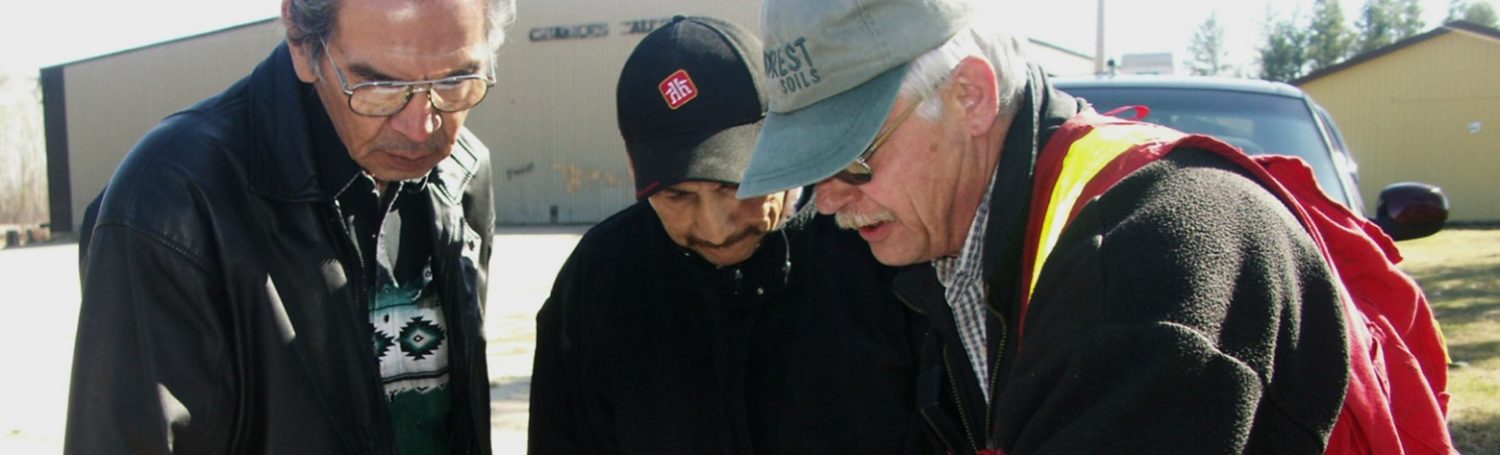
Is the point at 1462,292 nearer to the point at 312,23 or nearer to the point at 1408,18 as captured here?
the point at 312,23

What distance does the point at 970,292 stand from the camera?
183 centimetres

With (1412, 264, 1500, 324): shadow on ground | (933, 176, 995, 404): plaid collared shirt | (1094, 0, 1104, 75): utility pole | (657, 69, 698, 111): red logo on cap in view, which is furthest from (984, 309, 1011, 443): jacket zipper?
(1094, 0, 1104, 75): utility pole

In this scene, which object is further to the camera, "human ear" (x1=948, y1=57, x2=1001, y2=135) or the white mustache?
the white mustache

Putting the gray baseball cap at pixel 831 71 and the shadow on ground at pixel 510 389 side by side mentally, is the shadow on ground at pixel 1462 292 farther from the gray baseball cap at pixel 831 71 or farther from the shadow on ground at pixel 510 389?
the gray baseball cap at pixel 831 71

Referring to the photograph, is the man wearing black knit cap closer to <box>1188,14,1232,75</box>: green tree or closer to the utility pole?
the utility pole

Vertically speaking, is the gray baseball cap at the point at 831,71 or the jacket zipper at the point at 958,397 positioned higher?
the gray baseball cap at the point at 831,71

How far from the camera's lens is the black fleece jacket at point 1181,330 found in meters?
1.12

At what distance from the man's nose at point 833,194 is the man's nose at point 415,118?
36.9 inches

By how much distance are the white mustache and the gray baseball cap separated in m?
0.16

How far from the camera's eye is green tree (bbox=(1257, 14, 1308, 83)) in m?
58.0

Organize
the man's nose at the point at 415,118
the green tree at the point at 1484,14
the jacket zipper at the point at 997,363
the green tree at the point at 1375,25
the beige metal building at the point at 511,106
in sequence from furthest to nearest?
the green tree at the point at 1484,14
the green tree at the point at 1375,25
the beige metal building at the point at 511,106
the man's nose at the point at 415,118
the jacket zipper at the point at 997,363

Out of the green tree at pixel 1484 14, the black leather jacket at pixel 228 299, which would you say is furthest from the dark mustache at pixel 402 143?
the green tree at pixel 1484 14

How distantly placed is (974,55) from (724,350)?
1057 mm

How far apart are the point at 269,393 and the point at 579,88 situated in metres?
25.3
